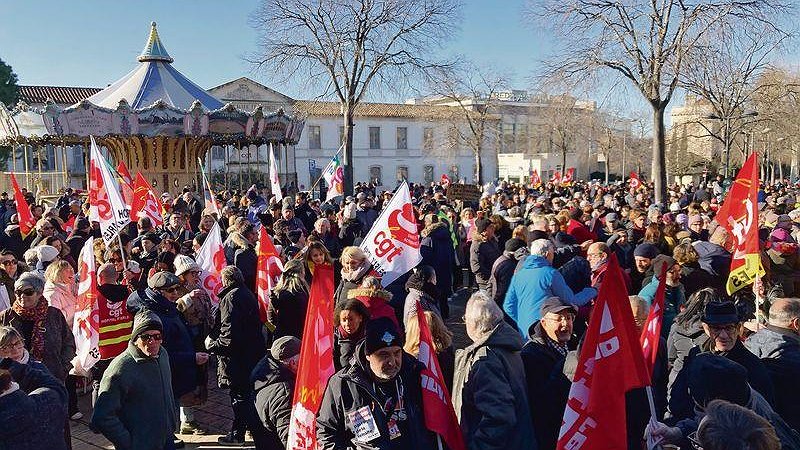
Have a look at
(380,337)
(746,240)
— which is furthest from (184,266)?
(746,240)

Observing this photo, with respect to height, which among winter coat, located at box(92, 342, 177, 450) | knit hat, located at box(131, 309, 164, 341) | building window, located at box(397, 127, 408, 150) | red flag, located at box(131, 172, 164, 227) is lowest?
winter coat, located at box(92, 342, 177, 450)

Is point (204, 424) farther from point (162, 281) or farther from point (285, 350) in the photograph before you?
point (285, 350)

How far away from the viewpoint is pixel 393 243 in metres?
7.36

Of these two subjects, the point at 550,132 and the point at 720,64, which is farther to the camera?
the point at 550,132

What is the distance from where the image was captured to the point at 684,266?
22.7ft

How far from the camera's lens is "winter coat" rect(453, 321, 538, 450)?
3.69 meters

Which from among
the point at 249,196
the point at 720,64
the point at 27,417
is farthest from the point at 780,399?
the point at 720,64

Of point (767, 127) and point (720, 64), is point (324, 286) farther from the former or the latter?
point (767, 127)

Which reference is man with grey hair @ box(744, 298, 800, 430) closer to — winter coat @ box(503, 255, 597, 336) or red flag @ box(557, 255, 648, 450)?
red flag @ box(557, 255, 648, 450)

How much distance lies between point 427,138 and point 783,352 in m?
59.6

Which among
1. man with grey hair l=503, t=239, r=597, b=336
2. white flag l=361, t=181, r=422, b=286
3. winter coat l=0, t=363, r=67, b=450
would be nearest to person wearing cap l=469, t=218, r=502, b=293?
white flag l=361, t=181, r=422, b=286

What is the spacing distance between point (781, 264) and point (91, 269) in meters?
6.86

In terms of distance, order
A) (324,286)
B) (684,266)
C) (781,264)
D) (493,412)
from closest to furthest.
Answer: (493,412), (324,286), (684,266), (781,264)

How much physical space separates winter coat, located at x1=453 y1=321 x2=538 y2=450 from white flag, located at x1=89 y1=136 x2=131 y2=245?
17.1 ft
